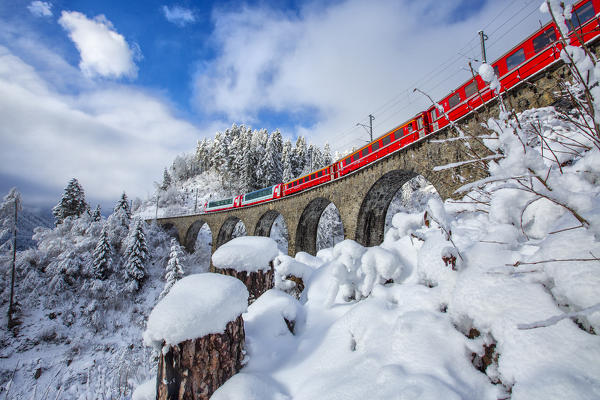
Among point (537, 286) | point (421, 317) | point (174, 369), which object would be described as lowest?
point (174, 369)

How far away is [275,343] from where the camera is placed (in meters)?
2.85

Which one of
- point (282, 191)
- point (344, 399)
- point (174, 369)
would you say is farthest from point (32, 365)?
point (344, 399)

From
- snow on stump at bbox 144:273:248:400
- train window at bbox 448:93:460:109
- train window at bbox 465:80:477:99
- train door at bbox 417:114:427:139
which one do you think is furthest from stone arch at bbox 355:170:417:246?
Result: snow on stump at bbox 144:273:248:400

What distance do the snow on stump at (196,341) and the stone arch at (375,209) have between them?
A: 32.8 feet

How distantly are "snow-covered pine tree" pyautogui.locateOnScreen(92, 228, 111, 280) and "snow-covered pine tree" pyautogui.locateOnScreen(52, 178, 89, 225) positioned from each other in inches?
454

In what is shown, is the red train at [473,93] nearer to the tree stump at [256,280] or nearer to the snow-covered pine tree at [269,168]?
the tree stump at [256,280]

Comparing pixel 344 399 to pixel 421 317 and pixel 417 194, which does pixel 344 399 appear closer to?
pixel 421 317

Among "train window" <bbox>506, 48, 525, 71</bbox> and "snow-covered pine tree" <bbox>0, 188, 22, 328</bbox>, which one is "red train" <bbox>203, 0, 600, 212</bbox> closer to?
"train window" <bbox>506, 48, 525, 71</bbox>

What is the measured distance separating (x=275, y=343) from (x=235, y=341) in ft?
1.61

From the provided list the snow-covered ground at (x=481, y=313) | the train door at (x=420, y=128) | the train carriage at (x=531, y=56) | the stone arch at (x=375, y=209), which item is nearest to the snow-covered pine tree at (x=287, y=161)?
the stone arch at (x=375, y=209)

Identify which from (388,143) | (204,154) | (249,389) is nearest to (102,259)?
(388,143)

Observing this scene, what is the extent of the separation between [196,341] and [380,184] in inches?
420

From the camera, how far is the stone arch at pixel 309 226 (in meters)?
16.7

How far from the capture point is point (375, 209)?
520 inches
